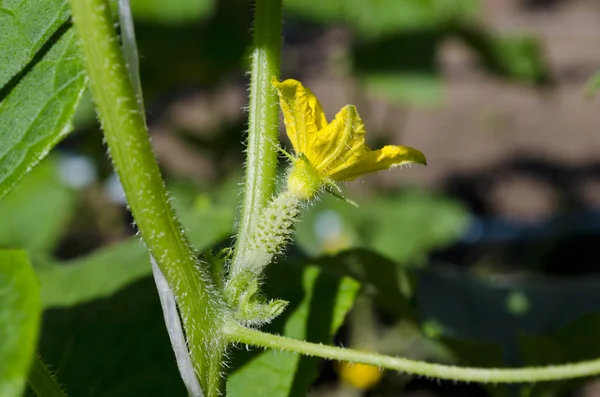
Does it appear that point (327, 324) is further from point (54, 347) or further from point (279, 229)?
point (54, 347)

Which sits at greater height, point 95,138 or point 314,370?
point 314,370

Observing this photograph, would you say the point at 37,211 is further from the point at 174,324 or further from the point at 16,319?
the point at 16,319

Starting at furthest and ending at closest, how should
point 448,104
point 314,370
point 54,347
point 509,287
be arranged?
point 448,104 → point 509,287 → point 54,347 → point 314,370

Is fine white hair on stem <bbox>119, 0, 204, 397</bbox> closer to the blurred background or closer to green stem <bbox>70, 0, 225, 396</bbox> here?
green stem <bbox>70, 0, 225, 396</bbox>

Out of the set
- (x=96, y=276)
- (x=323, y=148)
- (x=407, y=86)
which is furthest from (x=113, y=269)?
(x=407, y=86)

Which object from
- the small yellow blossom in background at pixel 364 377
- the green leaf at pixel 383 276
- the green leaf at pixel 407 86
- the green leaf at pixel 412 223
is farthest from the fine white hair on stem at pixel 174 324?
the green leaf at pixel 412 223

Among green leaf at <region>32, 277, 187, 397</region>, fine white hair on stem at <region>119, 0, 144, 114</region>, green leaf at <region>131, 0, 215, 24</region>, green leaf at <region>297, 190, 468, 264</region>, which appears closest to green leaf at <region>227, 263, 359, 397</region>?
green leaf at <region>32, 277, 187, 397</region>

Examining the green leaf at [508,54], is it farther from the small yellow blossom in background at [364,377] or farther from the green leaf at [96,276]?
the green leaf at [96,276]

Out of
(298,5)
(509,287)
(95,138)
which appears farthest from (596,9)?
(509,287)
